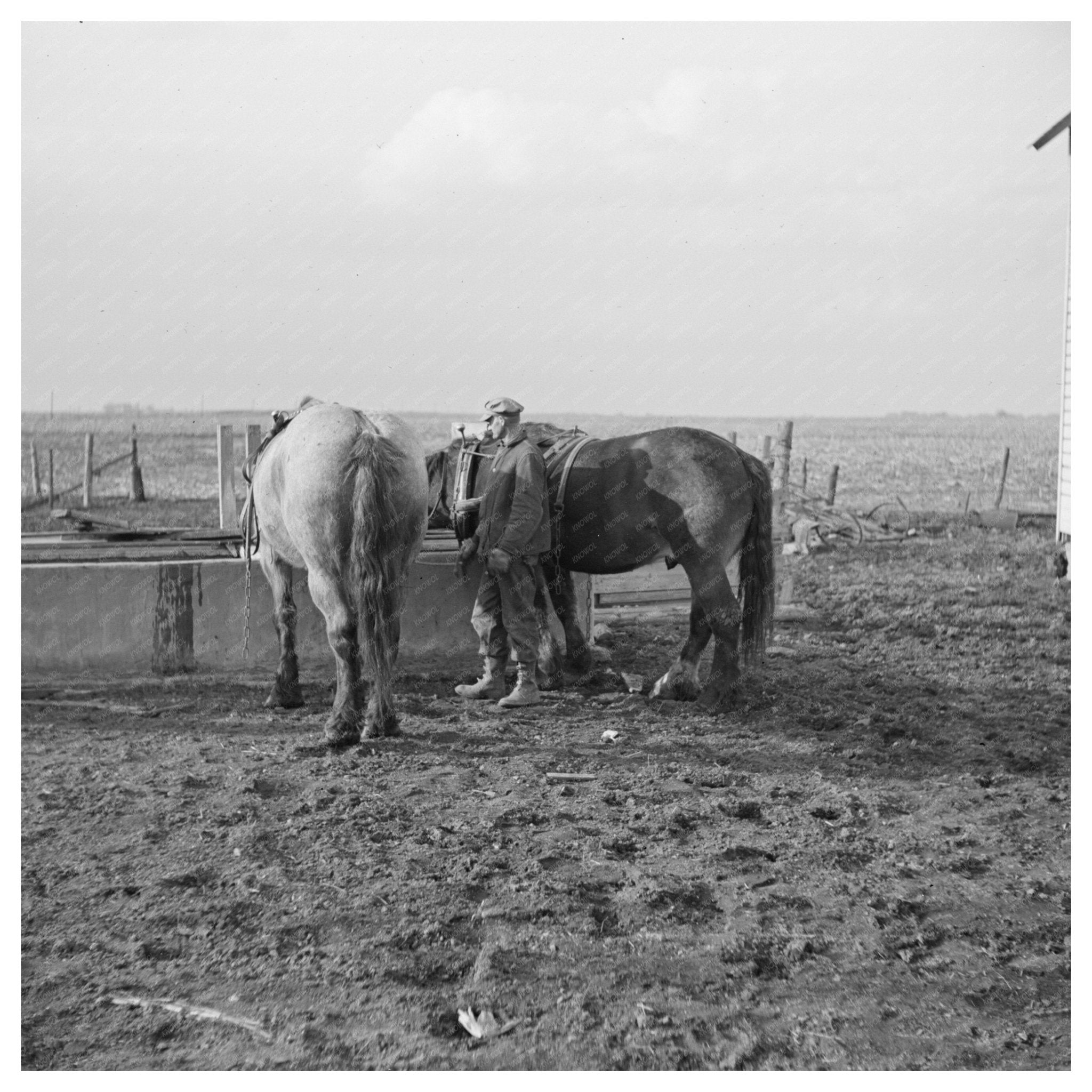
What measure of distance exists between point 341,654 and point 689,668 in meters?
2.48

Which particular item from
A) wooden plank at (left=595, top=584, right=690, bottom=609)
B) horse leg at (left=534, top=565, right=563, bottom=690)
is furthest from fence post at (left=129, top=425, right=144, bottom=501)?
horse leg at (left=534, top=565, right=563, bottom=690)

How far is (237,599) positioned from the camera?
303 inches

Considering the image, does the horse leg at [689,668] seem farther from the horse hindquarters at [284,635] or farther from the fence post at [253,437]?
the fence post at [253,437]

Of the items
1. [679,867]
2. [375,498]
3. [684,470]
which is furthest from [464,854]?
[684,470]

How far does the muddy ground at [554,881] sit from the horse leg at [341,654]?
16 centimetres

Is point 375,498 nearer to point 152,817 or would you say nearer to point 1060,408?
point 152,817

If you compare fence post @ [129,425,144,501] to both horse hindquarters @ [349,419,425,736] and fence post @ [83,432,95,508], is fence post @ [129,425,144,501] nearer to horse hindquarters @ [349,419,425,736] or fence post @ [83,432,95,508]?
fence post @ [83,432,95,508]

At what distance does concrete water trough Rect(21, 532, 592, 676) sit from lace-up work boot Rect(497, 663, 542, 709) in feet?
2.14

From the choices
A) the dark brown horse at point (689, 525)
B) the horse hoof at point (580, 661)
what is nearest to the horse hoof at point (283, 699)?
the dark brown horse at point (689, 525)

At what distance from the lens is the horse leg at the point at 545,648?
24.9ft

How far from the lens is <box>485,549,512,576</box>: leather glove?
23.3 ft

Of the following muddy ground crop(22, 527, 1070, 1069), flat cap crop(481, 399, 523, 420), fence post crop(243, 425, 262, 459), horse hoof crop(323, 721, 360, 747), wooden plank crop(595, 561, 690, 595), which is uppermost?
flat cap crop(481, 399, 523, 420)

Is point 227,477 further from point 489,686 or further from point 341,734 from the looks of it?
point 341,734

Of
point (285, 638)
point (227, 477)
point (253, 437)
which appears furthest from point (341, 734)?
point (227, 477)
